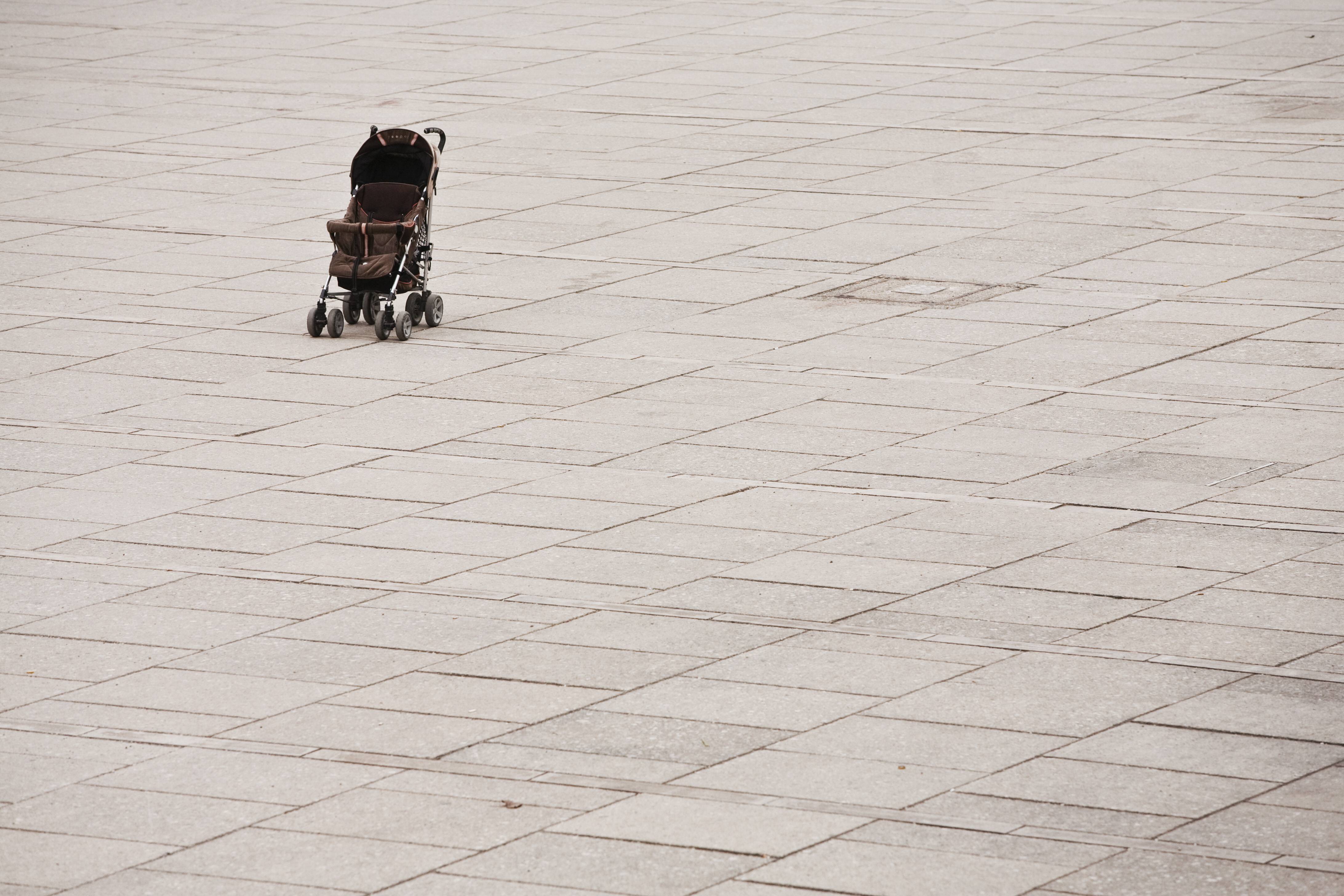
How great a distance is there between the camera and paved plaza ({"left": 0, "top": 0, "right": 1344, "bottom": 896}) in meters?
7.02

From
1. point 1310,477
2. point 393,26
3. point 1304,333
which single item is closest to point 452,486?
point 1310,477

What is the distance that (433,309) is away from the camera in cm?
1354

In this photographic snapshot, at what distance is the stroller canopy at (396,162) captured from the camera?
1345 centimetres

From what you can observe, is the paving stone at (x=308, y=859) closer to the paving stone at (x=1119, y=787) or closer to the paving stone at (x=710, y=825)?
the paving stone at (x=710, y=825)

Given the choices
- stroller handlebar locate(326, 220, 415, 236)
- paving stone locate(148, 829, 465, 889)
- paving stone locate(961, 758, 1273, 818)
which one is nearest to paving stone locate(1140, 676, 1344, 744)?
paving stone locate(961, 758, 1273, 818)

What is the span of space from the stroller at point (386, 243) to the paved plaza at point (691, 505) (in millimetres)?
209

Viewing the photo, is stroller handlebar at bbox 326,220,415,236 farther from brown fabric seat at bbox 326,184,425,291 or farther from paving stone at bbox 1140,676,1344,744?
paving stone at bbox 1140,676,1344,744

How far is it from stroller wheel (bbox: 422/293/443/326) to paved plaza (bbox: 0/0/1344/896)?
116 millimetres

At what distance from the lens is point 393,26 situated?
25641 millimetres

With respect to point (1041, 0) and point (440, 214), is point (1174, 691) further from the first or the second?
point (1041, 0)

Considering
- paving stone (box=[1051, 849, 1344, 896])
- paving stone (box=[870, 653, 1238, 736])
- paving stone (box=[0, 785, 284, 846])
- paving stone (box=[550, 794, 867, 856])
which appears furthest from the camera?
paving stone (box=[870, 653, 1238, 736])

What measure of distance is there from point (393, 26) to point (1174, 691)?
1937cm

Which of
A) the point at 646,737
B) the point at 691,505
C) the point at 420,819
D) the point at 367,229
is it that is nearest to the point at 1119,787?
the point at 646,737

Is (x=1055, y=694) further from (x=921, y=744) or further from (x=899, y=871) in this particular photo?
(x=899, y=871)
